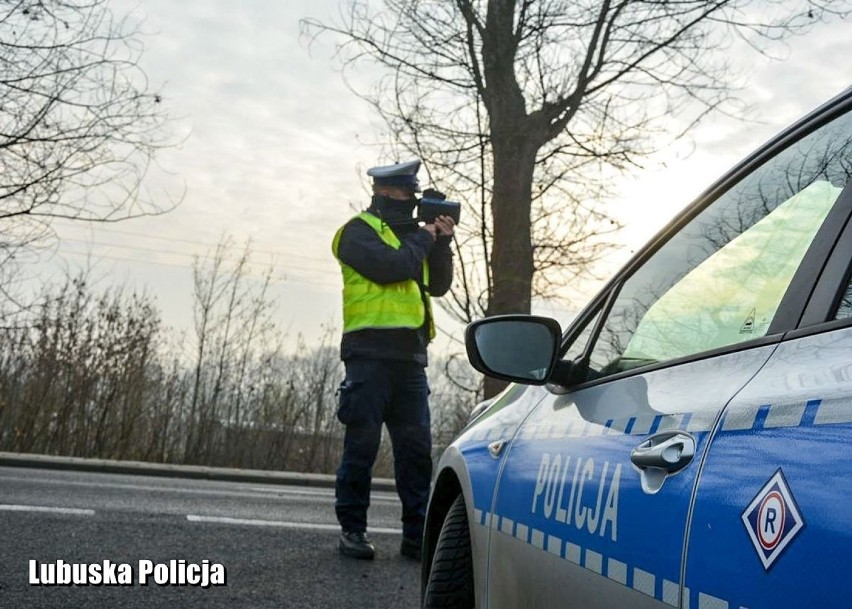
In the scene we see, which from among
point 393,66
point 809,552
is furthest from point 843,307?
point 393,66

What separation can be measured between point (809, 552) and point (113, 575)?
4.25 meters

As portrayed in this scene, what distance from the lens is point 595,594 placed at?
6.14ft

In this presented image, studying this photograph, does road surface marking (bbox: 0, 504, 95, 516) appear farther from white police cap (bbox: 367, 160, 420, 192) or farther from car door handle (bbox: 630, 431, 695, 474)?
car door handle (bbox: 630, 431, 695, 474)

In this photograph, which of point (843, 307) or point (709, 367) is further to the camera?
point (709, 367)

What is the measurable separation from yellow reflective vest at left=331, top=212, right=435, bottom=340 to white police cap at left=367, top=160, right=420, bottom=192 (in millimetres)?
233

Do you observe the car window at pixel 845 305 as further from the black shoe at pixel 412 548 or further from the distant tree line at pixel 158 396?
the distant tree line at pixel 158 396

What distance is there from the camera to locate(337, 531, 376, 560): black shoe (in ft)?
19.4

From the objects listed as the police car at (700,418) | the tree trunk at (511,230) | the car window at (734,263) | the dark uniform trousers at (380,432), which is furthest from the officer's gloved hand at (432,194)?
the tree trunk at (511,230)

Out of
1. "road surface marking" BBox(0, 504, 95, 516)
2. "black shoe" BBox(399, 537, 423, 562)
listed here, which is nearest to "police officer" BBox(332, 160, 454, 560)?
"black shoe" BBox(399, 537, 423, 562)

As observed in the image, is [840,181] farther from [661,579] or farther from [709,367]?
[661,579]

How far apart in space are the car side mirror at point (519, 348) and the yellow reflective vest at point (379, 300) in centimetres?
339

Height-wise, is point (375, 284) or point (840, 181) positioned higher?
point (375, 284)

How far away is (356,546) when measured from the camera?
5926mm

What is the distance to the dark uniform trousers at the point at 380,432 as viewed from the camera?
6.03m
